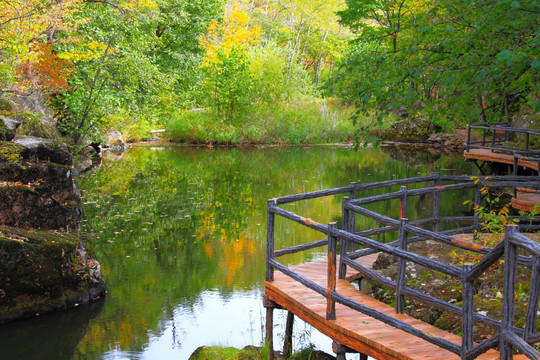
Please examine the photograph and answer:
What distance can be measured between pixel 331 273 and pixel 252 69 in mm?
34066

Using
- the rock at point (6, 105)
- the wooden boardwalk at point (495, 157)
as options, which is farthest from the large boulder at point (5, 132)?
the wooden boardwalk at point (495, 157)

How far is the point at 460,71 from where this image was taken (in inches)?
375

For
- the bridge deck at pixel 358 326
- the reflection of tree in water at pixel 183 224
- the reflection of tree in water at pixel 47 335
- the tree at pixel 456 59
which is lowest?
the reflection of tree in water at pixel 47 335

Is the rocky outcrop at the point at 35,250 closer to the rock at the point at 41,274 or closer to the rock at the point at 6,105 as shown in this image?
the rock at the point at 41,274

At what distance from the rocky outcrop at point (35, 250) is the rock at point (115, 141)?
75.8 feet

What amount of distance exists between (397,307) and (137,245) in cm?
888

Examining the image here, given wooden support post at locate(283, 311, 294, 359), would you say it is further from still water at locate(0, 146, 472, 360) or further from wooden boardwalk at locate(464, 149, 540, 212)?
wooden boardwalk at locate(464, 149, 540, 212)

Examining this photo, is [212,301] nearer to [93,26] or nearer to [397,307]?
[397,307]

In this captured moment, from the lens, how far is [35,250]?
971 cm

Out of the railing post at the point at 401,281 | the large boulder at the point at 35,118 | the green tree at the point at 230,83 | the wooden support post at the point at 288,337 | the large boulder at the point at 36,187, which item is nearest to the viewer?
the railing post at the point at 401,281

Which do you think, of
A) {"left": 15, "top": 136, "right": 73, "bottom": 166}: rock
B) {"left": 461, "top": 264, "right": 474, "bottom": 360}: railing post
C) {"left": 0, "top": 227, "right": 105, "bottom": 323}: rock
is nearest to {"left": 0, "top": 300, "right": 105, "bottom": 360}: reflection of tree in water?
{"left": 0, "top": 227, "right": 105, "bottom": 323}: rock

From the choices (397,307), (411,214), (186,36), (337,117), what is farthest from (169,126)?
(397,307)

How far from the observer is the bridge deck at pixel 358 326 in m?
5.43

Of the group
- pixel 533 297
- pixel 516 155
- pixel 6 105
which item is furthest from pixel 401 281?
pixel 6 105
